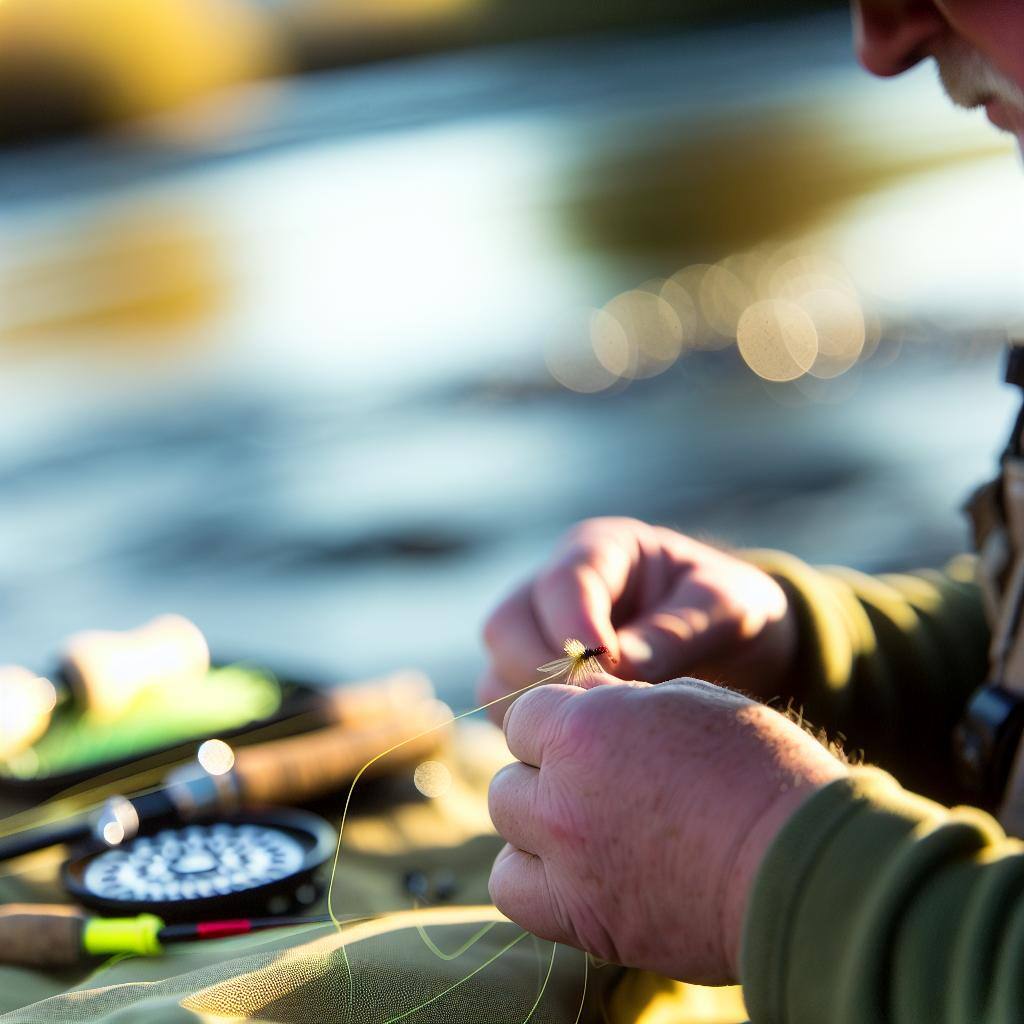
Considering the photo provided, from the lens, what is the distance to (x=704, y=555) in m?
1.32

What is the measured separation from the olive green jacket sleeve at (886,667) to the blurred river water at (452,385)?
0.80 m

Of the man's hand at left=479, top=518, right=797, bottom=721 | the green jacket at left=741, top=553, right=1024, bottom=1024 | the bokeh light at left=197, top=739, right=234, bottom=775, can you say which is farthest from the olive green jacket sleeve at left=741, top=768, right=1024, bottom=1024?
the bokeh light at left=197, top=739, right=234, bottom=775

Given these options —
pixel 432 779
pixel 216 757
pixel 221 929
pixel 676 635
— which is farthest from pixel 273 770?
pixel 676 635

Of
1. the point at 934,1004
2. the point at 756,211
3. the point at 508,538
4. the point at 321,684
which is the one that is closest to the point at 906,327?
the point at 508,538

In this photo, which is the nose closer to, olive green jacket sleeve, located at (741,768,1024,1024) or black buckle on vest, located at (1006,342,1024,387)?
black buckle on vest, located at (1006,342,1024,387)

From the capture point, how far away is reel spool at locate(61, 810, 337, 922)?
45.1 inches

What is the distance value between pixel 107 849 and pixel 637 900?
63 cm

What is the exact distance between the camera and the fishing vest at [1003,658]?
118cm

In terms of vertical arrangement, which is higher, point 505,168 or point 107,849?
point 505,168

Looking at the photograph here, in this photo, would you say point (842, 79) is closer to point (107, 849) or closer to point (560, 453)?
point (560, 453)

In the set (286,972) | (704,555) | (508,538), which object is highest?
(704,555)

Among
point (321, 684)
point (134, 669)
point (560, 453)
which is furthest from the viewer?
point (560, 453)

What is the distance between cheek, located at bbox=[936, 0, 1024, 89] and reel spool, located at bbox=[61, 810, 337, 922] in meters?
0.82

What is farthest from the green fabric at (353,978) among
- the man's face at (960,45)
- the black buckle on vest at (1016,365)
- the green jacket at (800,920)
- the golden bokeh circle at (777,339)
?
the golden bokeh circle at (777,339)
